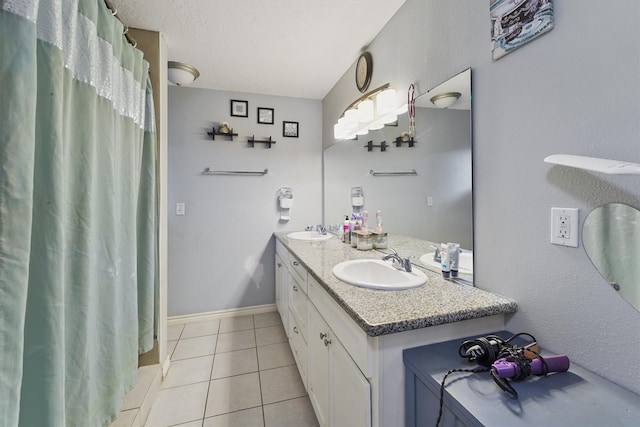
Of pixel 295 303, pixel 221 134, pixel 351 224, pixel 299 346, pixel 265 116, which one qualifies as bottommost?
pixel 299 346

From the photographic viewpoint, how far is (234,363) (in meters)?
2.00

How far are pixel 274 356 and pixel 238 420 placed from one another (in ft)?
1.99

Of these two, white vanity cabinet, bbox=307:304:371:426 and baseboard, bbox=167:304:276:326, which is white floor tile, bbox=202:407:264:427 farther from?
baseboard, bbox=167:304:276:326

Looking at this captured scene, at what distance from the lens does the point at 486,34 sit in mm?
1054

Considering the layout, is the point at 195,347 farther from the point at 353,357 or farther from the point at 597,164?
the point at 597,164

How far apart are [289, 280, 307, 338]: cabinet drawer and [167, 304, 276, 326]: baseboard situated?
0.95 meters

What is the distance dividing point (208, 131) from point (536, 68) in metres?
2.60

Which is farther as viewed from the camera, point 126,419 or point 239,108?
point 239,108

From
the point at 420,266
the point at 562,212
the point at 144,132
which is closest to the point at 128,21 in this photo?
the point at 144,132

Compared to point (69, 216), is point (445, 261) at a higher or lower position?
lower

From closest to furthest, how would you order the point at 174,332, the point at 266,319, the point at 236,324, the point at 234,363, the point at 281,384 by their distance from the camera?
the point at 281,384 < the point at 234,363 < the point at 174,332 < the point at 236,324 < the point at 266,319

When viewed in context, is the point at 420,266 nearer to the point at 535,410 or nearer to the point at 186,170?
the point at 535,410

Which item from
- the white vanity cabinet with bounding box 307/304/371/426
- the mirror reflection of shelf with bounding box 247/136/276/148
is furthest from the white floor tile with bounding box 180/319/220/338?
the mirror reflection of shelf with bounding box 247/136/276/148

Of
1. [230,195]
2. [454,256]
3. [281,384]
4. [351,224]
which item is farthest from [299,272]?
[230,195]
